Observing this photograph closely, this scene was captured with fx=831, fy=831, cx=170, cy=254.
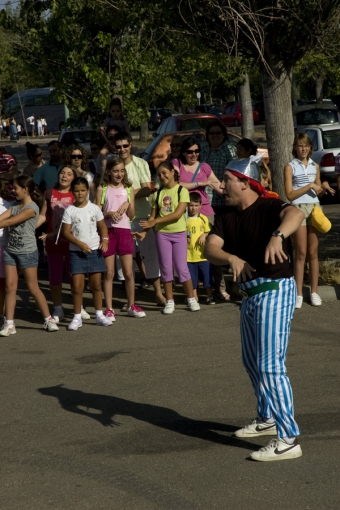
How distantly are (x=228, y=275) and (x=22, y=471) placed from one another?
6.38 m

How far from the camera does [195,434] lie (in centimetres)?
588

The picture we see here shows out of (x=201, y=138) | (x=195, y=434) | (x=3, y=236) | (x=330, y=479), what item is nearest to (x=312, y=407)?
(x=195, y=434)

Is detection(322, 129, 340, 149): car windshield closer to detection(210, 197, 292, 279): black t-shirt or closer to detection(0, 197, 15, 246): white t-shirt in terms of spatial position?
detection(0, 197, 15, 246): white t-shirt

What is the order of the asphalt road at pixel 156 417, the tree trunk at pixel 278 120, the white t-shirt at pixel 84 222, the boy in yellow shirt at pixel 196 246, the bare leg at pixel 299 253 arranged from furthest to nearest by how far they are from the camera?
the tree trunk at pixel 278 120 → the boy in yellow shirt at pixel 196 246 → the bare leg at pixel 299 253 → the white t-shirt at pixel 84 222 → the asphalt road at pixel 156 417

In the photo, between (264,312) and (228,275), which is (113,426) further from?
(228,275)

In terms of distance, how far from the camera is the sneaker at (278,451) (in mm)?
5242

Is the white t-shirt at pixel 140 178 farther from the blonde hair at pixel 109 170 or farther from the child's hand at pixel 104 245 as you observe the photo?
the child's hand at pixel 104 245

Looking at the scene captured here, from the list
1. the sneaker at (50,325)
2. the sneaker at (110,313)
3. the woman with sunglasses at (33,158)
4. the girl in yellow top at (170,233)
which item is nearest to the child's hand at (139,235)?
the girl in yellow top at (170,233)

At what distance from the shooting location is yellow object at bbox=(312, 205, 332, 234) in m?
9.66

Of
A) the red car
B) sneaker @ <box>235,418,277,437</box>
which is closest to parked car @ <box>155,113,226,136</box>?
sneaker @ <box>235,418,277,437</box>

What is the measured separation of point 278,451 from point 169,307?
482cm

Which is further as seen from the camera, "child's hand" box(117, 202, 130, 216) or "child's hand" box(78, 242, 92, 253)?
"child's hand" box(117, 202, 130, 216)

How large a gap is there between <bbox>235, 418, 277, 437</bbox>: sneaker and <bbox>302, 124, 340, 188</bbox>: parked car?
45.6 feet

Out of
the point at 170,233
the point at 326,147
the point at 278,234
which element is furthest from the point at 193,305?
the point at 326,147
